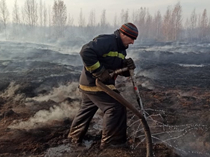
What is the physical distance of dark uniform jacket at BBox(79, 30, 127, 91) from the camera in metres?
2.63

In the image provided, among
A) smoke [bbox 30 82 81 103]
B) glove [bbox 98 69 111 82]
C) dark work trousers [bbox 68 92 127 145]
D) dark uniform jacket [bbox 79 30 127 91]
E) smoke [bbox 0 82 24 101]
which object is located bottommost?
smoke [bbox 30 82 81 103]

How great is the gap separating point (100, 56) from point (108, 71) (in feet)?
0.86

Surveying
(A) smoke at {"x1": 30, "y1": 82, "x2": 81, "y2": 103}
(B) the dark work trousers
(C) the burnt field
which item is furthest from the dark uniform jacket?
(A) smoke at {"x1": 30, "y1": 82, "x2": 81, "y2": 103}

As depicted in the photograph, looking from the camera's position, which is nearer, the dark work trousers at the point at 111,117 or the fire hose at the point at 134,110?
the fire hose at the point at 134,110

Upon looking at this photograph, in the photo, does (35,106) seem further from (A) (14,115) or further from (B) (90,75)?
(B) (90,75)

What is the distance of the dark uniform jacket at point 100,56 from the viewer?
8.63ft

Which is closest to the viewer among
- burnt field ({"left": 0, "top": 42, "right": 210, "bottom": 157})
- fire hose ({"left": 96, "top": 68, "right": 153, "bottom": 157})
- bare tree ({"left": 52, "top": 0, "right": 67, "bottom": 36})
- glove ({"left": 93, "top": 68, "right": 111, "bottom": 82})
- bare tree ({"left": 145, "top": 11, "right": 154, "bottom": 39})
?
fire hose ({"left": 96, "top": 68, "right": 153, "bottom": 157})

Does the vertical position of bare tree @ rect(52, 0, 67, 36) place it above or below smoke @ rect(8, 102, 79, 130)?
above

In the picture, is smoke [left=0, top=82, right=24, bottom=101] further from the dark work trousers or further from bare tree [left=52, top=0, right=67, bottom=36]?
bare tree [left=52, top=0, right=67, bottom=36]

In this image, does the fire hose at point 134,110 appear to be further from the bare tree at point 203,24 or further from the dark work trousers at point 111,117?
the bare tree at point 203,24

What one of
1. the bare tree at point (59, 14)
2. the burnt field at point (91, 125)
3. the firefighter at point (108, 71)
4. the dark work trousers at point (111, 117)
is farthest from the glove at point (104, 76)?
the bare tree at point (59, 14)

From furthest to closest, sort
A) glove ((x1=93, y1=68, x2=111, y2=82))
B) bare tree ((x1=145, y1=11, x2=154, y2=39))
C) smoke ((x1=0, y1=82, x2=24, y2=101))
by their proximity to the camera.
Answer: bare tree ((x1=145, y1=11, x2=154, y2=39)) → smoke ((x1=0, y1=82, x2=24, y2=101)) → glove ((x1=93, y1=68, x2=111, y2=82))

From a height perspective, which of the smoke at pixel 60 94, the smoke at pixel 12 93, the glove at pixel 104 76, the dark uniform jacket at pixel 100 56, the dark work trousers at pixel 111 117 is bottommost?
the smoke at pixel 60 94

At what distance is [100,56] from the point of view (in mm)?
2766
